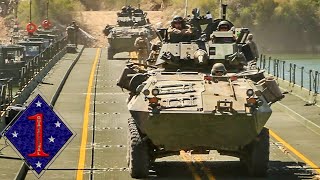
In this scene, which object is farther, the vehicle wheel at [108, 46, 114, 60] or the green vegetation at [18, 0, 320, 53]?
the green vegetation at [18, 0, 320, 53]

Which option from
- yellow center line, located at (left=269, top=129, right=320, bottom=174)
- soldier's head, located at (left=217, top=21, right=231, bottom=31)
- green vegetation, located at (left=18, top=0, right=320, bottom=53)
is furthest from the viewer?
green vegetation, located at (left=18, top=0, right=320, bottom=53)

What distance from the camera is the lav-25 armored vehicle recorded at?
19062 millimetres

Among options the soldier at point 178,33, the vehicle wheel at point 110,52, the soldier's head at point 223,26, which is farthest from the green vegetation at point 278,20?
the soldier at point 178,33

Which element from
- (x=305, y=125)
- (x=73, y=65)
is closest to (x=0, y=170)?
(x=305, y=125)

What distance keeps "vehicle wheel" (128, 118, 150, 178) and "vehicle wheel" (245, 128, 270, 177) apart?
1.99m

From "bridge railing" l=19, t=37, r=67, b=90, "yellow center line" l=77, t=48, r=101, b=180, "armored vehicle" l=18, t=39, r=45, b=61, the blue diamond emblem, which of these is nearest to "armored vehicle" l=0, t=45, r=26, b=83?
"bridge railing" l=19, t=37, r=67, b=90

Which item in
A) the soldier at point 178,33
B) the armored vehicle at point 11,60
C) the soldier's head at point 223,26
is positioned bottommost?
the armored vehicle at point 11,60

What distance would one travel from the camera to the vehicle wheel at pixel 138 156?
65.0 feet

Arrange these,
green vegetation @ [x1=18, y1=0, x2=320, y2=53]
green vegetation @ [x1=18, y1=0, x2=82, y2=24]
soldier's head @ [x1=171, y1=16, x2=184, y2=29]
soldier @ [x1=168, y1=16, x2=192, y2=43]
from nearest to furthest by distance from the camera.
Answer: soldier @ [x1=168, y1=16, x2=192, y2=43] < soldier's head @ [x1=171, y1=16, x2=184, y2=29] < green vegetation @ [x1=18, y1=0, x2=320, y2=53] < green vegetation @ [x1=18, y1=0, x2=82, y2=24]

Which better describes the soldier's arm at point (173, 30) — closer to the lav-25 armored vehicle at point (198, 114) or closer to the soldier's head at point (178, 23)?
the soldier's head at point (178, 23)

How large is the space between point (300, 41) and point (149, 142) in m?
62.8

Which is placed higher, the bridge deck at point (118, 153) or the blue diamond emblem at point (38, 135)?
the blue diamond emblem at point (38, 135)

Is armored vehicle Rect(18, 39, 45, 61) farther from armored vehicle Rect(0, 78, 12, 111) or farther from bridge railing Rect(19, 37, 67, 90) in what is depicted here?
armored vehicle Rect(0, 78, 12, 111)

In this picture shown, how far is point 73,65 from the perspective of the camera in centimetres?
5066
